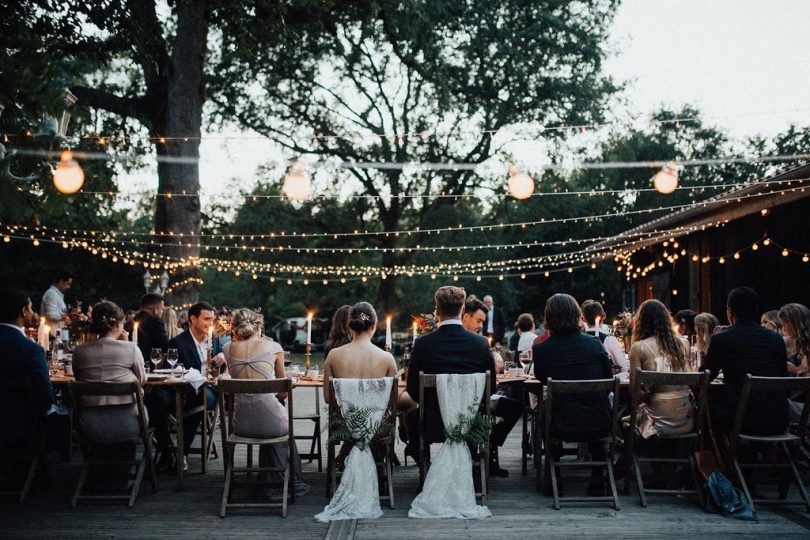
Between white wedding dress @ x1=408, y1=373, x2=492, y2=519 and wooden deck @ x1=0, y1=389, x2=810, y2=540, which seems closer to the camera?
wooden deck @ x1=0, y1=389, x2=810, y2=540

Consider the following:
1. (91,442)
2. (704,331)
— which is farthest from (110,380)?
(704,331)

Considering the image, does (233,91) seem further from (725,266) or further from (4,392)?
(4,392)

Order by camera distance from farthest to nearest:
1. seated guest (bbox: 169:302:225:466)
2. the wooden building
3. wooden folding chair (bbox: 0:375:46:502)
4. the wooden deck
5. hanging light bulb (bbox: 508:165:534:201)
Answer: the wooden building, hanging light bulb (bbox: 508:165:534:201), seated guest (bbox: 169:302:225:466), wooden folding chair (bbox: 0:375:46:502), the wooden deck

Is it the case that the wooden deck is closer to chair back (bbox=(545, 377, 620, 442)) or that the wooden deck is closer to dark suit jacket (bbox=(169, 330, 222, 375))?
chair back (bbox=(545, 377, 620, 442))

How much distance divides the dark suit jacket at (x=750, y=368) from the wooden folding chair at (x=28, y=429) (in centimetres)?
468

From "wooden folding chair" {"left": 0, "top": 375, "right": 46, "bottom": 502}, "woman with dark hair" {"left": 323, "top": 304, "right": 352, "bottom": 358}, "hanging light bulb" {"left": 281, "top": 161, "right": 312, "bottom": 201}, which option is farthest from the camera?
"hanging light bulb" {"left": 281, "top": 161, "right": 312, "bottom": 201}

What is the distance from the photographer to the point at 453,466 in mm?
5109

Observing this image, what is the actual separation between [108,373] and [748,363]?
14.4ft

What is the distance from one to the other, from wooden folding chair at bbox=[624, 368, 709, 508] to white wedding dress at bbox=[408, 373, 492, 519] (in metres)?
1.05

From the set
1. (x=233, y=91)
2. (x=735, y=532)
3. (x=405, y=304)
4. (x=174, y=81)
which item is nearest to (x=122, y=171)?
(x=233, y=91)

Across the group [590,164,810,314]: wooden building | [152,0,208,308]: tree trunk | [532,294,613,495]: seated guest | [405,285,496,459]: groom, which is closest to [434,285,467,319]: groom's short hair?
[405,285,496,459]: groom

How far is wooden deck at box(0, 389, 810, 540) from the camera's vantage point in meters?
4.57

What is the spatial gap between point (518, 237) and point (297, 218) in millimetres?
8622

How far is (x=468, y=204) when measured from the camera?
27.4m
